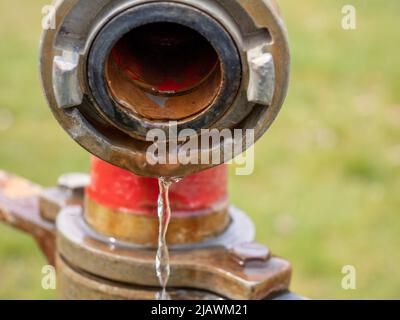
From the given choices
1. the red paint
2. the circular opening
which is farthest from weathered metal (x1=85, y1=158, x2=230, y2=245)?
the circular opening

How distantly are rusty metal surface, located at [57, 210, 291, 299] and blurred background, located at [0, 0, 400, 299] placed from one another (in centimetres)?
140

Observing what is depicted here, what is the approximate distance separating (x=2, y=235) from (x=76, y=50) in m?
2.02

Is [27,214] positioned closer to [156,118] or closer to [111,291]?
[111,291]

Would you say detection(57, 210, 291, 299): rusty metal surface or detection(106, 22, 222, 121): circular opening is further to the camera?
detection(57, 210, 291, 299): rusty metal surface

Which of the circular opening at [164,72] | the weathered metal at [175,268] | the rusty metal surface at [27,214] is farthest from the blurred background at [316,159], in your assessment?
the circular opening at [164,72]

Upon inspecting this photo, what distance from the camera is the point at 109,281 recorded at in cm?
105

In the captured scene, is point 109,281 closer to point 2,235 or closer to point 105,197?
point 105,197

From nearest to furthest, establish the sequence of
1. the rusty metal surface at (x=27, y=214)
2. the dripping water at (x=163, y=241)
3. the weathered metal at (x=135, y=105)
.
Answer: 1. the weathered metal at (x=135, y=105)
2. the dripping water at (x=163, y=241)
3. the rusty metal surface at (x=27, y=214)

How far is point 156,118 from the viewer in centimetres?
83

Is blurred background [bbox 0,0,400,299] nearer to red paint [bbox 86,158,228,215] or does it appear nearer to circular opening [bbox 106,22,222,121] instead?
red paint [bbox 86,158,228,215]

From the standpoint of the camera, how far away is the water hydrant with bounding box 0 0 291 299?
76 cm

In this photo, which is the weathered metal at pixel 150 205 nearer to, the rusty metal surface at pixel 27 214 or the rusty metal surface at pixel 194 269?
the rusty metal surface at pixel 194 269

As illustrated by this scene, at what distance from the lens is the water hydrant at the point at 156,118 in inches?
30.0
